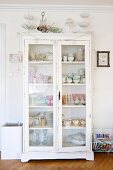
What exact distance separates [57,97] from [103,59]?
1.15 metres

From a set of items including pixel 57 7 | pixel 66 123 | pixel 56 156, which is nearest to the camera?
pixel 56 156

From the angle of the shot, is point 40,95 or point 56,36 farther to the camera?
point 40,95

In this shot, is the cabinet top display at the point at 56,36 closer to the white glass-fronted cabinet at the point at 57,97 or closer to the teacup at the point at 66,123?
the white glass-fronted cabinet at the point at 57,97

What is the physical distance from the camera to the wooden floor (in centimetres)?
319

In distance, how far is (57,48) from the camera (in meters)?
3.51

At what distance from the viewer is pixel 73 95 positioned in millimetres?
3740

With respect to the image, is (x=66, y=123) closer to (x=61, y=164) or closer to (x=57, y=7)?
(x=61, y=164)

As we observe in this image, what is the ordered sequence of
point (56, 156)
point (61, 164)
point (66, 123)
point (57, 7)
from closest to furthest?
point (61, 164), point (56, 156), point (66, 123), point (57, 7)

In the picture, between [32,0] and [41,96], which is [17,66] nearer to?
[41,96]

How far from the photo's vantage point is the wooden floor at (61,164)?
3188 millimetres

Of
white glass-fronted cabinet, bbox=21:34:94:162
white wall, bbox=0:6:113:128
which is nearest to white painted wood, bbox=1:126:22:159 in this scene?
white glass-fronted cabinet, bbox=21:34:94:162

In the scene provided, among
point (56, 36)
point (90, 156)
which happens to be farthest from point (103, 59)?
point (90, 156)

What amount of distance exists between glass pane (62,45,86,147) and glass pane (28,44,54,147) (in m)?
0.22

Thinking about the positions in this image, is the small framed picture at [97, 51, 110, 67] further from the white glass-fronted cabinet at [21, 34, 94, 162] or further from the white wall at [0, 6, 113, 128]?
the white glass-fronted cabinet at [21, 34, 94, 162]
